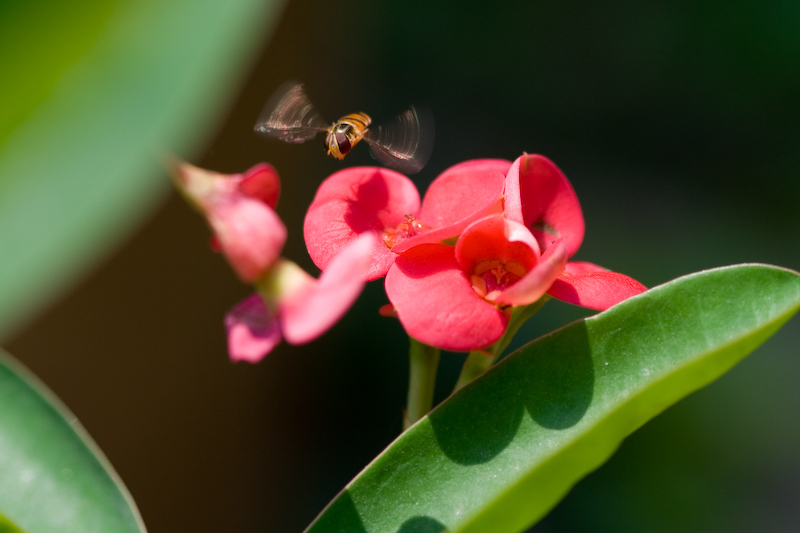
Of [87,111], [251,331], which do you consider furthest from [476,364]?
[87,111]

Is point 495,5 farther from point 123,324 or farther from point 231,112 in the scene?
point 123,324

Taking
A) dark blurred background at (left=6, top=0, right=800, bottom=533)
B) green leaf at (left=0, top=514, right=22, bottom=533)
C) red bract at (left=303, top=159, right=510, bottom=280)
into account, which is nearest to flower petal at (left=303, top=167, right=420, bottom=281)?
red bract at (left=303, top=159, right=510, bottom=280)

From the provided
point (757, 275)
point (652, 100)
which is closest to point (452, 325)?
point (757, 275)

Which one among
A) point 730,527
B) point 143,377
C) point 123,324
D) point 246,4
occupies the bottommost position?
point 730,527

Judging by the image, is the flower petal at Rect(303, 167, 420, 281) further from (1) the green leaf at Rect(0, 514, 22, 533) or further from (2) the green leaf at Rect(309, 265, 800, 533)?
(1) the green leaf at Rect(0, 514, 22, 533)

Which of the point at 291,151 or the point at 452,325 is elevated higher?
the point at 452,325

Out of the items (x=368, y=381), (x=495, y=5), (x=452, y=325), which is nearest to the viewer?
(x=452, y=325)
